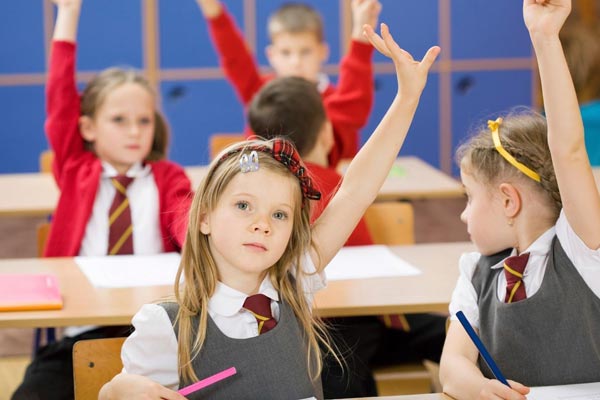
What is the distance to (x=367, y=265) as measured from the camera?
2.77m

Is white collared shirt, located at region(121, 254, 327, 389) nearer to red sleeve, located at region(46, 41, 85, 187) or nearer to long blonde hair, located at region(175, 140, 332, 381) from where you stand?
long blonde hair, located at region(175, 140, 332, 381)

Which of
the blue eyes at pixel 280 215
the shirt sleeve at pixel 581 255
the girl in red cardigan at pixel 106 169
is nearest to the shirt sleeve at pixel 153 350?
the blue eyes at pixel 280 215

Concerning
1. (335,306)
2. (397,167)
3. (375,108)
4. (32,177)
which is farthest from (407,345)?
(375,108)

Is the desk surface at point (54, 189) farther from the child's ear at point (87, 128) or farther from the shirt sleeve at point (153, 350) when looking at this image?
the shirt sleeve at point (153, 350)

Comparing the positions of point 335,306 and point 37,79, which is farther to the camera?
point 37,79

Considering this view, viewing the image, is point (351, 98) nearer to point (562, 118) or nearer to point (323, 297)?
point (323, 297)

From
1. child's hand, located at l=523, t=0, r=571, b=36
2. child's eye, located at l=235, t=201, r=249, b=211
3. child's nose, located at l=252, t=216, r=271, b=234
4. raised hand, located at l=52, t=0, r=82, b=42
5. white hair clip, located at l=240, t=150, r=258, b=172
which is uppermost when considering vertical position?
child's hand, located at l=523, t=0, r=571, b=36

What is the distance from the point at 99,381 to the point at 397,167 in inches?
99.7

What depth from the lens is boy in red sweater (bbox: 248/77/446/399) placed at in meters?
2.69

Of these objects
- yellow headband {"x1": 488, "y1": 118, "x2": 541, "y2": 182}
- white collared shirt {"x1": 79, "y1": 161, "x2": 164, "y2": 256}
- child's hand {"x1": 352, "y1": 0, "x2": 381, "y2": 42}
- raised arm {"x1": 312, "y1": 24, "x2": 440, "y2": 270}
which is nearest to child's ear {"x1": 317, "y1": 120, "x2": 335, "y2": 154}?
child's hand {"x1": 352, "y1": 0, "x2": 381, "y2": 42}

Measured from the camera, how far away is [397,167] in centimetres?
443

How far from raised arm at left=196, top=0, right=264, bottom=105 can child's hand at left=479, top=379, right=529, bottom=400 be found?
118 inches

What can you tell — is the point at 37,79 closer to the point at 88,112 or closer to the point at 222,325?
the point at 88,112

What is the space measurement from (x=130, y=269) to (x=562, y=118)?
4.40 feet
